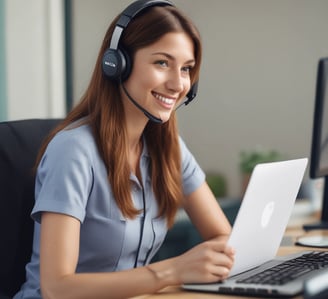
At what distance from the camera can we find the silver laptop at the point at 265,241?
1263 mm

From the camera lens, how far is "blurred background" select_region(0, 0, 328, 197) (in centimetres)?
305

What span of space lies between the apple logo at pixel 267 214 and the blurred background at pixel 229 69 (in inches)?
65.8

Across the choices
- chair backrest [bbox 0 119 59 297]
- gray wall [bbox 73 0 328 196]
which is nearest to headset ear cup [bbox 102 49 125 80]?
chair backrest [bbox 0 119 59 297]

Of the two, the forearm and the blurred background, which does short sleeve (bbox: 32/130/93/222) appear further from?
the blurred background

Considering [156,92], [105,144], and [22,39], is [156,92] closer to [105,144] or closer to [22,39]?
[105,144]

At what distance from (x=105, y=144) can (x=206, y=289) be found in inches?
16.0

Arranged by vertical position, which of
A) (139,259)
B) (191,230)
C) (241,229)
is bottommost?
(191,230)

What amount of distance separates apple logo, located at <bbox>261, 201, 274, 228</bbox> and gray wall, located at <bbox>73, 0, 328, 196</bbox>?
1.98m

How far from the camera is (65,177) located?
4.70ft

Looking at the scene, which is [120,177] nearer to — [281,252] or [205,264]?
[205,264]

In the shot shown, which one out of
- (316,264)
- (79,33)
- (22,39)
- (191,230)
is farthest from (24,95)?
(316,264)

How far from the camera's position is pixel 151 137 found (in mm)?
1709

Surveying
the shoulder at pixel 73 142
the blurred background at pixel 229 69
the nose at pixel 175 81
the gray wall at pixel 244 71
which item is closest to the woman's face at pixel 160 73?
the nose at pixel 175 81

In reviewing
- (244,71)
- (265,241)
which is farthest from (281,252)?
(244,71)
